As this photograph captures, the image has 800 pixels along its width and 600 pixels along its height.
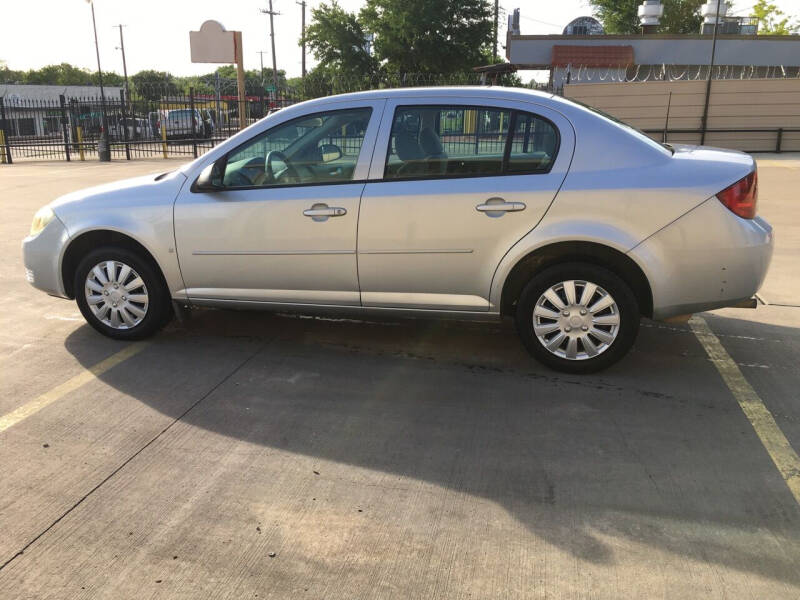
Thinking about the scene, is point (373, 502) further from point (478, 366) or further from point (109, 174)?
point (109, 174)

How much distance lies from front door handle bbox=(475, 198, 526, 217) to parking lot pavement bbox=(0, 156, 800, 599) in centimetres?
106

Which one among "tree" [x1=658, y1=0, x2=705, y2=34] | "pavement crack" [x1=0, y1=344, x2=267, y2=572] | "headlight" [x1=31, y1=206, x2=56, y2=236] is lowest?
"pavement crack" [x1=0, y1=344, x2=267, y2=572]

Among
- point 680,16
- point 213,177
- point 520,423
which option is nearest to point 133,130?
point 213,177

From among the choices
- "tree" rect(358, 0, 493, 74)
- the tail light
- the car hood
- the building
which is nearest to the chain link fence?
"tree" rect(358, 0, 493, 74)

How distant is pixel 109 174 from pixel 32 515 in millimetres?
16616

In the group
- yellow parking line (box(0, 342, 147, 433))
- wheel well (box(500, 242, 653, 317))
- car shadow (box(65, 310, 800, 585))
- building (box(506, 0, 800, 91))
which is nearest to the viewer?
car shadow (box(65, 310, 800, 585))

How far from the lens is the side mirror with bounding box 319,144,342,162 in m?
4.66

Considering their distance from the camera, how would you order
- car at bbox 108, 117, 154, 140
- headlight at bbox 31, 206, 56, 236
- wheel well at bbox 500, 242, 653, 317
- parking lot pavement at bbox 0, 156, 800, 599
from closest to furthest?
parking lot pavement at bbox 0, 156, 800, 599 < wheel well at bbox 500, 242, 653, 317 < headlight at bbox 31, 206, 56, 236 < car at bbox 108, 117, 154, 140

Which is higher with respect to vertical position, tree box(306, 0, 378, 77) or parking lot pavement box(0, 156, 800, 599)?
tree box(306, 0, 378, 77)

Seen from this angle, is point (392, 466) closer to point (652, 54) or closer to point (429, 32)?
point (652, 54)

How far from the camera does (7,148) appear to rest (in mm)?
22797

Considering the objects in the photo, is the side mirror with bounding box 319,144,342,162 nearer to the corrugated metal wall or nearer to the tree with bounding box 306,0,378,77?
the corrugated metal wall

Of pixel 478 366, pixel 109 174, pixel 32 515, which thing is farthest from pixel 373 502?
pixel 109 174

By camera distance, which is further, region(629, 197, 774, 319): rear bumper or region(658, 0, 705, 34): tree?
region(658, 0, 705, 34): tree
